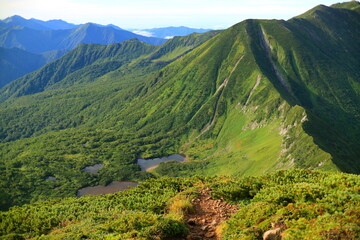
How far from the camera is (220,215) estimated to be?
3325cm

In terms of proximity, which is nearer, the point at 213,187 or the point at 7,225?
the point at 213,187

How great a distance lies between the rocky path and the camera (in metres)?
29.0

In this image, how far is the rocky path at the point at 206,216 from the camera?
29.0 m

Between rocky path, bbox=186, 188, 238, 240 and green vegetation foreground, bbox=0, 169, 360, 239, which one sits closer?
green vegetation foreground, bbox=0, 169, 360, 239

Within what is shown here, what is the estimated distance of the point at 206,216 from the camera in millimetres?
33219

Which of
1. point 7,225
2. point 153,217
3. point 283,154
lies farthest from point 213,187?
point 283,154

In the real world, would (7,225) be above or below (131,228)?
below

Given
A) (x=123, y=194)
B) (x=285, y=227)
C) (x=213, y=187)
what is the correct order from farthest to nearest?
(x=123, y=194) → (x=213, y=187) → (x=285, y=227)

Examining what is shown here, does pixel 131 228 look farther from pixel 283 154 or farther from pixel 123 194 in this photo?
pixel 283 154

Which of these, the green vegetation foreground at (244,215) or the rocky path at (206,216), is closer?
the green vegetation foreground at (244,215)

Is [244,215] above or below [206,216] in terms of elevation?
above

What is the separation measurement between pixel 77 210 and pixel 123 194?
8619mm

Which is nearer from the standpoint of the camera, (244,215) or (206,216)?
(244,215)

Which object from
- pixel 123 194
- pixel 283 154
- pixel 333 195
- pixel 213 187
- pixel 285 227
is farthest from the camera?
pixel 283 154
